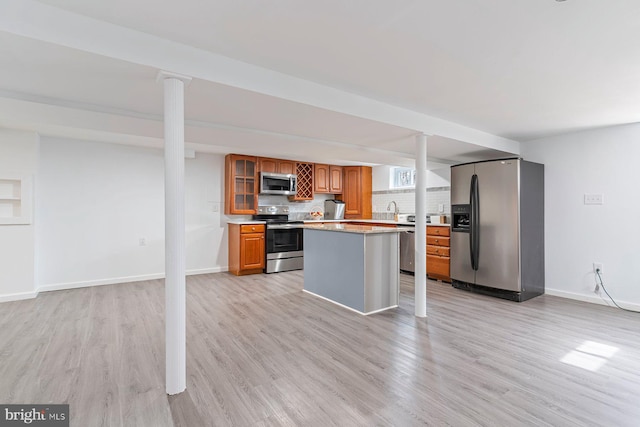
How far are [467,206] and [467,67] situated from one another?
2.67 metres

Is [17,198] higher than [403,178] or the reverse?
the reverse

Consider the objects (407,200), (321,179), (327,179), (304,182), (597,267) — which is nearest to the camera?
(597,267)

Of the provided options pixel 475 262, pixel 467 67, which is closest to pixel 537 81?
pixel 467 67

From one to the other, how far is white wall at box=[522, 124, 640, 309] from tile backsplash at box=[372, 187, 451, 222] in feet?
5.27

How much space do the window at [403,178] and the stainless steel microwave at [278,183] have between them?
7.45ft

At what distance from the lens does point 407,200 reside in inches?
264

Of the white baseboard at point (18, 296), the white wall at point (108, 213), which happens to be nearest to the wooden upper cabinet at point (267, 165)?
the white wall at point (108, 213)

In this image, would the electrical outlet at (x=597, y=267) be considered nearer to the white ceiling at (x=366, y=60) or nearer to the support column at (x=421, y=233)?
the white ceiling at (x=366, y=60)

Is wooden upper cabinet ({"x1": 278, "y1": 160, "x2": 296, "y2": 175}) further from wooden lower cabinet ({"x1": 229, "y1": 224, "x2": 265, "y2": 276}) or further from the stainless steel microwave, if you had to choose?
wooden lower cabinet ({"x1": 229, "y1": 224, "x2": 265, "y2": 276})

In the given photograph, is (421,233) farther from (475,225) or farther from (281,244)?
(281,244)

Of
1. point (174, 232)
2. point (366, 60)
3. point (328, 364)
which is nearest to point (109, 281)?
point (174, 232)

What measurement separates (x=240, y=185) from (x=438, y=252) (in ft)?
12.3

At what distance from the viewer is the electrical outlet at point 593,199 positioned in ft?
13.1

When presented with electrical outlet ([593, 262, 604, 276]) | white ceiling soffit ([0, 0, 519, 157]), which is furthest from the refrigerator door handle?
white ceiling soffit ([0, 0, 519, 157])
